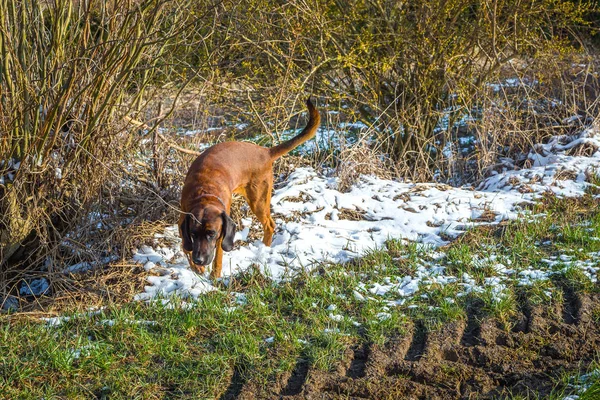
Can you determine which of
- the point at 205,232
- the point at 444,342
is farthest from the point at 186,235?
the point at 444,342

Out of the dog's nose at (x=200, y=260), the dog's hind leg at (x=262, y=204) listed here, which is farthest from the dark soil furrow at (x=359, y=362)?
the dog's hind leg at (x=262, y=204)

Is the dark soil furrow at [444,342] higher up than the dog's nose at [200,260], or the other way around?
the dark soil furrow at [444,342]

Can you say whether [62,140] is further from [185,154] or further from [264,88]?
[264,88]

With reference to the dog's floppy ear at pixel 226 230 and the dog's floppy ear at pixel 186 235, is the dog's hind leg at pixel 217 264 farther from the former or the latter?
the dog's floppy ear at pixel 186 235

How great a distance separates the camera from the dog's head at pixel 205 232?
445 cm

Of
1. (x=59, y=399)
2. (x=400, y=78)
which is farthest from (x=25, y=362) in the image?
(x=400, y=78)

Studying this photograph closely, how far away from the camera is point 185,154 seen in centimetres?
584

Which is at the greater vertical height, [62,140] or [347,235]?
[62,140]

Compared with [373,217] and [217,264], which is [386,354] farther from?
[373,217]

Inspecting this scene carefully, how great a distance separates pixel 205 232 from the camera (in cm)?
447

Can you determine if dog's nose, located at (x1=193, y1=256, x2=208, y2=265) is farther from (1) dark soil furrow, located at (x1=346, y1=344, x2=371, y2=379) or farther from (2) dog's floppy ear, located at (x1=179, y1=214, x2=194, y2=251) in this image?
(1) dark soil furrow, located at (x1=346, y1=344, x2=371, y2=379)

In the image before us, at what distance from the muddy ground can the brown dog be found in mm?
1218

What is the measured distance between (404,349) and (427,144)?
176 inches

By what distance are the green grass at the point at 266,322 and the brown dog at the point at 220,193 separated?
0.32m
